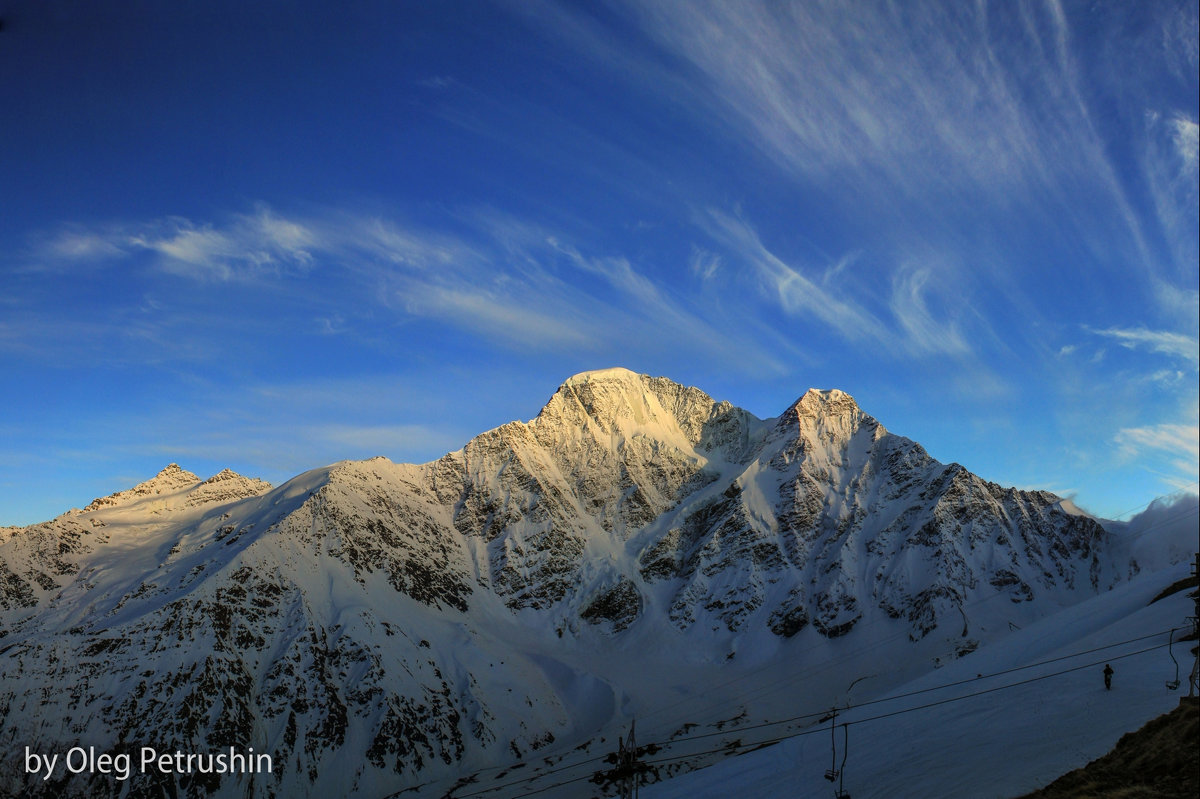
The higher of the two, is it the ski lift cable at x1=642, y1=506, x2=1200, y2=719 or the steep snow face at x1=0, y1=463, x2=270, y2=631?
the steep snow face at x1=0, y1=463, x2=270, y2=631

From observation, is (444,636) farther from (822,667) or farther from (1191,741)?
(1191,741)

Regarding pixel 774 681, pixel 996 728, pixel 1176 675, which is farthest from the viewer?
pixel 774 681

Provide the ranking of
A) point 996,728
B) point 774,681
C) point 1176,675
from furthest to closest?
point 774,681
point 996,728
point 1176,675

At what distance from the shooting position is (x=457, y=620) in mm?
161000

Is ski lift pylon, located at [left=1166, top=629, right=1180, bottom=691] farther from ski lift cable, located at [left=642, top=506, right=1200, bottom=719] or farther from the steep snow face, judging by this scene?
the steep snow face

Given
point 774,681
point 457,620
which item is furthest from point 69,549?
point 774,681

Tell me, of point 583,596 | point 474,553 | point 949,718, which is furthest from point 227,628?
point 949,718

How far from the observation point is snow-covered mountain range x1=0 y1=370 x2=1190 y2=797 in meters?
108

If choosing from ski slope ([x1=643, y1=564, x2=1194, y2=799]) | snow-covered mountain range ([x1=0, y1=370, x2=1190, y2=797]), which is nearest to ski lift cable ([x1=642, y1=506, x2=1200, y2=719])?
snow-covered mountain range ([x1=0, y1=370, x2=1190, y2=797])

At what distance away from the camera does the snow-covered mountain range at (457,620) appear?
10850 centimetres

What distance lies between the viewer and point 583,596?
7219 inches

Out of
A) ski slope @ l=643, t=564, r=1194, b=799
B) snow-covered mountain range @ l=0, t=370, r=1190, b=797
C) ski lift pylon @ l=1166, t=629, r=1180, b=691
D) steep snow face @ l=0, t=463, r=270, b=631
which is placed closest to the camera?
ski slope @ l=643, t=564, r=1194, b=799

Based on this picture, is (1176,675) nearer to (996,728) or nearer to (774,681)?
(996,728)

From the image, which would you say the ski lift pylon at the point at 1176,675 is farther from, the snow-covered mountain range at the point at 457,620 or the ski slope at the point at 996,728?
the snow-covered mountain range at the point at 457,620
